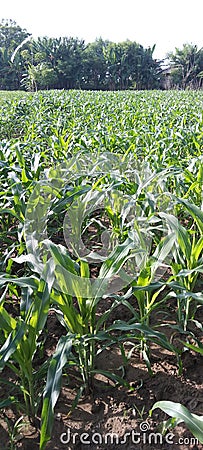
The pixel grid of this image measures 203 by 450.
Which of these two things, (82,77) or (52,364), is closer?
(52,364)

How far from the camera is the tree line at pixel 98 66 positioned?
47812mm

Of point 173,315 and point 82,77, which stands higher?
point 82,77

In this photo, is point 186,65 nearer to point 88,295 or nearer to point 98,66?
point 98,66

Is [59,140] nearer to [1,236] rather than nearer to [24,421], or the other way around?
[1,236]

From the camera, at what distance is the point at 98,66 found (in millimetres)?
50312

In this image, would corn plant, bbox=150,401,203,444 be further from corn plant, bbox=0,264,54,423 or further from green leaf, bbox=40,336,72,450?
corn plant, bbox=0,264,54,423

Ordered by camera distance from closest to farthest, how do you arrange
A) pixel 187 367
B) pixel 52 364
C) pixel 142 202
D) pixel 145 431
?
pixel 52 364, pixel 145 431, pixel 187 367, pixel 142 202

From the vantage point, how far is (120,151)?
4.09 m

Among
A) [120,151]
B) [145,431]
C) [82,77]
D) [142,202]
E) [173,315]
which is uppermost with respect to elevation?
[82,77]

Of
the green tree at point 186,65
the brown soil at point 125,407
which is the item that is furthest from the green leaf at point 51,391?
the green tree at point 186,65

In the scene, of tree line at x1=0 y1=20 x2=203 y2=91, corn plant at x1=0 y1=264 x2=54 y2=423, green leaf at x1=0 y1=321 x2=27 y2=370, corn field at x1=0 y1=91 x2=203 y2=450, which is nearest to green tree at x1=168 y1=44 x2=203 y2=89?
tree line at x1=0 y1=20 x2=203 y2=91

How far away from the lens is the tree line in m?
47.8

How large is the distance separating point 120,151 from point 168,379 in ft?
9.46

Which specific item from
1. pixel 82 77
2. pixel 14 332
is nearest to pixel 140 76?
pixel 82 77
